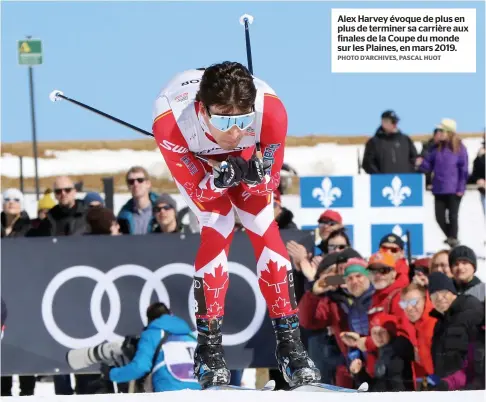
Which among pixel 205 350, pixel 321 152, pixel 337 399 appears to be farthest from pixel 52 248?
pixel 321 152

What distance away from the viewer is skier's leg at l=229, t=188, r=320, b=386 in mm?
7688

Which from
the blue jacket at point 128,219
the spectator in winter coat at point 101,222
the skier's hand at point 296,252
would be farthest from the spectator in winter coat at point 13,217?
the skier's hand at point 296,252

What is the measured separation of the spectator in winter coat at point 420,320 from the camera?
9469mm

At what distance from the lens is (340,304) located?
995 centimetres

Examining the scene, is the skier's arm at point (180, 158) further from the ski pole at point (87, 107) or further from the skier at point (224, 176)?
the ski pole at point (87, 107)

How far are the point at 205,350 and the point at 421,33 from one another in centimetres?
466

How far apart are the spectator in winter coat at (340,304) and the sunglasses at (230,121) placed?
9.72 ft

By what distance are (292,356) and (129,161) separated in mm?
42413

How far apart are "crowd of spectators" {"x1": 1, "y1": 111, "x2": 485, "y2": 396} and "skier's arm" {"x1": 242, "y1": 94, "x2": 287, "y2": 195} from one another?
2405 mm

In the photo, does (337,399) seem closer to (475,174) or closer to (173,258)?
(173,258)

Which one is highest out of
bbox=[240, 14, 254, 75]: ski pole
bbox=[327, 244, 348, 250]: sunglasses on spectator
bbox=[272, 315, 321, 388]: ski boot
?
bbox=[240, 14, 254, 75]: ski pole

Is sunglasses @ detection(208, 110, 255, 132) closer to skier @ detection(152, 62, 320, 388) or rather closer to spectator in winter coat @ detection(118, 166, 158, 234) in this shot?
skier @ detection(152, 62, 320, 388)

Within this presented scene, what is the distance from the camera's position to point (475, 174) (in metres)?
17.4

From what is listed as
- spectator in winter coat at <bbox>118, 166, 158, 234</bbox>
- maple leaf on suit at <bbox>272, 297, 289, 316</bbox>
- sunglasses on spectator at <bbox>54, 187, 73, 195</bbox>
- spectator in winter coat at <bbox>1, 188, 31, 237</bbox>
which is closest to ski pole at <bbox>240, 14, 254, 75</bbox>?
maple leaf on suit at <bbox>272, 297, 289, 316</bbox>
